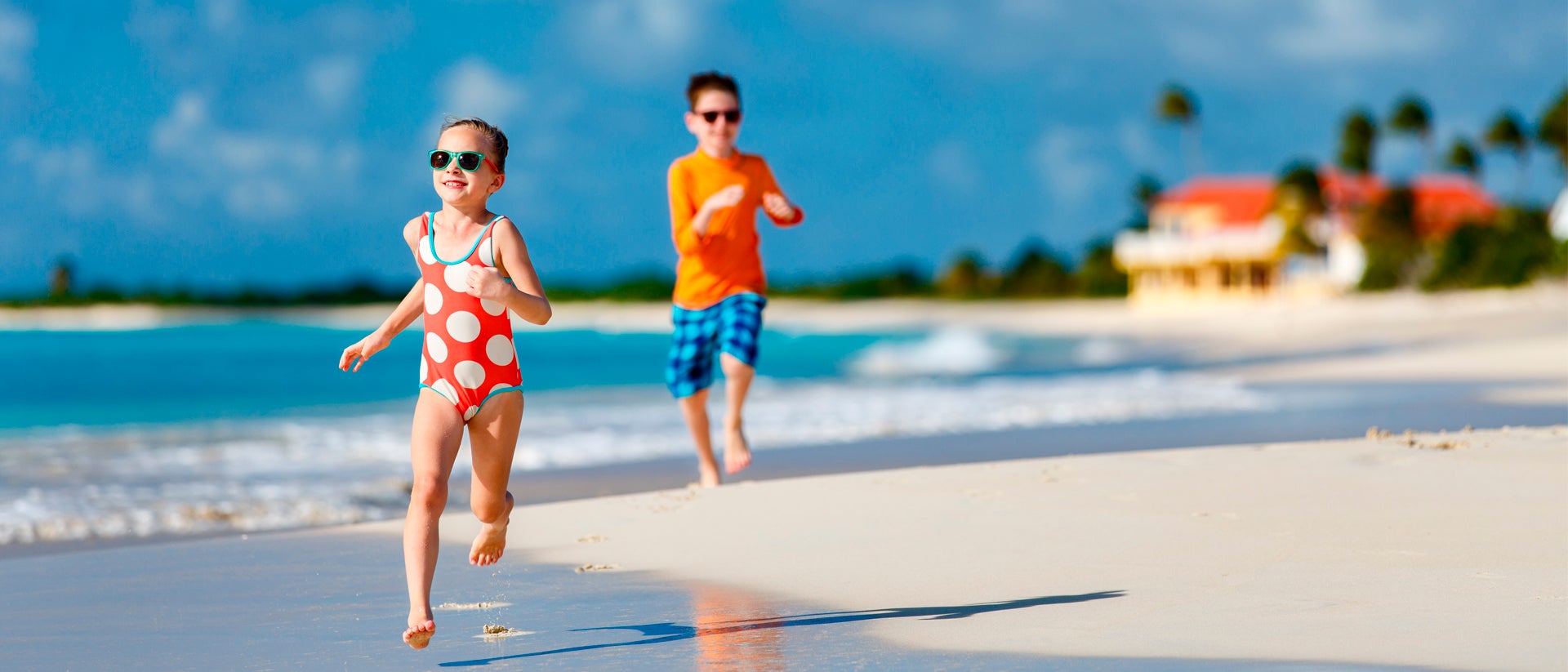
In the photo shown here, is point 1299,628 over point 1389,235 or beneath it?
beneath

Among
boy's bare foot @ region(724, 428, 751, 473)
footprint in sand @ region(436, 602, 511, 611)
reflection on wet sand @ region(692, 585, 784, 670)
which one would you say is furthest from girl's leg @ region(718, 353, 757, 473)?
footprint in sand @ region(436, 602, 511, 611)

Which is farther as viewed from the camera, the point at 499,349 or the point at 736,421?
the point at 736,421

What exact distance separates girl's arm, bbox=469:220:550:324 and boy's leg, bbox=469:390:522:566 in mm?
260

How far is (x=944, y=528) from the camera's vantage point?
5.81m

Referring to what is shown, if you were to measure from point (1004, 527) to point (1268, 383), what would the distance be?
12.1 m

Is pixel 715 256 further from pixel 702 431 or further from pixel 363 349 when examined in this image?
pixel 363 349

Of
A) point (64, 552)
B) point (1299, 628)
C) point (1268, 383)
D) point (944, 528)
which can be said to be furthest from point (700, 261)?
point (1268, 383)

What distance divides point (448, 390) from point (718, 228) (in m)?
3.06

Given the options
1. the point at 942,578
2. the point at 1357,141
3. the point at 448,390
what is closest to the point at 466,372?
the point at 448,390

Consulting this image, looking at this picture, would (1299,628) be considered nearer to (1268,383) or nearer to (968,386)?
(1268,383)

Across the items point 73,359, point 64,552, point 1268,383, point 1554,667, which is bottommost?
point 1554,667

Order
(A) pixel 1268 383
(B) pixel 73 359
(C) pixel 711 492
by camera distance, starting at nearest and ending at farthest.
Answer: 1. (C) pixel 711 492
2. (A) pixel 1268 383
3. (B) pixel 73 359

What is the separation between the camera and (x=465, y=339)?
408 centimetres

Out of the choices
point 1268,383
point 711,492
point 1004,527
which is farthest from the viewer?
point 1268,383
